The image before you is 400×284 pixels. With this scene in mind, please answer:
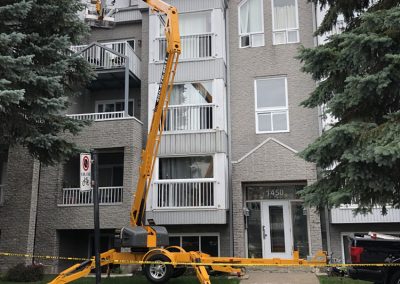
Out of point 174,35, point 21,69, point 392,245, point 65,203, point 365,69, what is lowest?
point 392,245

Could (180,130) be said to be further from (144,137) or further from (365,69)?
(365,69)

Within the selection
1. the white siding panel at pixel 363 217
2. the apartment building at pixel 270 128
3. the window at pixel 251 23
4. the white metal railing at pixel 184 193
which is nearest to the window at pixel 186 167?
the white metal railing at pixel 184 193

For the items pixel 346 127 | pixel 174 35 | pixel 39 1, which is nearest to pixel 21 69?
pixel 39 1

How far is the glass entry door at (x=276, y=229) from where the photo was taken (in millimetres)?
16562

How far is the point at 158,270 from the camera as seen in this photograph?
12023mm

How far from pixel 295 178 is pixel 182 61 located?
6.16m

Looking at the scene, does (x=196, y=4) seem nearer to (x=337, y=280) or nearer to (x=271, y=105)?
(x=271, y=105)

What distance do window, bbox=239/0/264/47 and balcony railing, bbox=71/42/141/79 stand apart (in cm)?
440

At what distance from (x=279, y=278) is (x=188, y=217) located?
4.14m

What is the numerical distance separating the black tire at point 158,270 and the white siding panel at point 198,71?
7.67 metres

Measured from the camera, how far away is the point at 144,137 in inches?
712

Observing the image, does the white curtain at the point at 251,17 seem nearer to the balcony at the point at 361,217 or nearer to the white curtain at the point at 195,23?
the white curtain at the point at 195,23

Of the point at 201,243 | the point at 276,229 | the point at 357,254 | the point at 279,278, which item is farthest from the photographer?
the point at 201,243

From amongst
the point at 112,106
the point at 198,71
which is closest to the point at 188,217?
the point at 198,71
